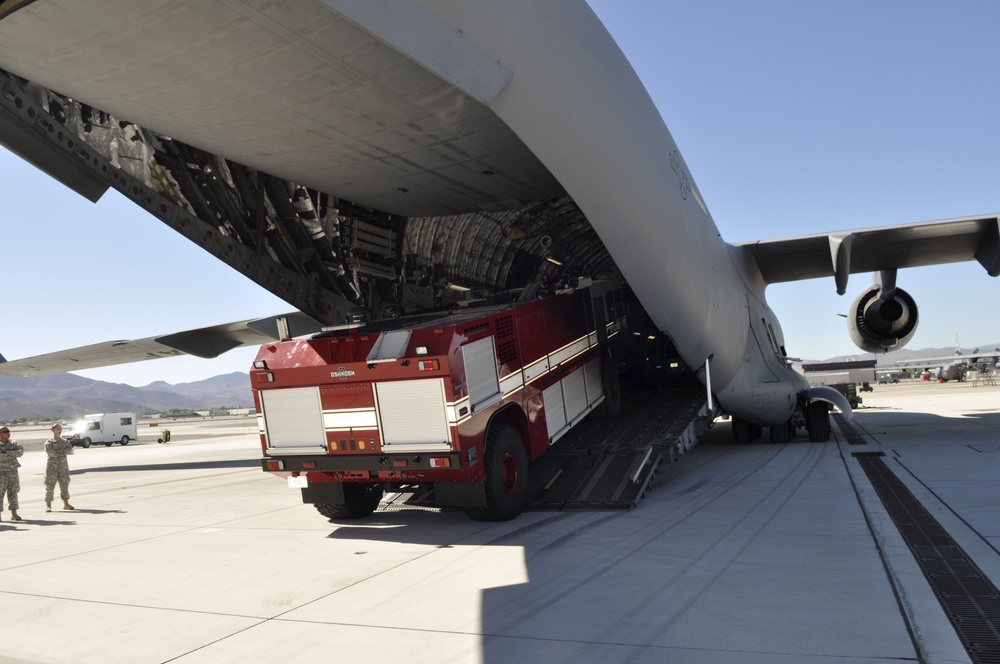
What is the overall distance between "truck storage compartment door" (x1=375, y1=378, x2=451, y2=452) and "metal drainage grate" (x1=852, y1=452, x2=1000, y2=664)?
4.34m

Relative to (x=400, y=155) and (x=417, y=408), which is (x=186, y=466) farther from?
(x=400, y=155)

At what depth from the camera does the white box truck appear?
3928 centimetres

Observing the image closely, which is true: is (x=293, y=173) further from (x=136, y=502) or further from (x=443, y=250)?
(x=136, y=502)

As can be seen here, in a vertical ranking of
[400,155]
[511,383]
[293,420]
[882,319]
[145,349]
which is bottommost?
[293,420]

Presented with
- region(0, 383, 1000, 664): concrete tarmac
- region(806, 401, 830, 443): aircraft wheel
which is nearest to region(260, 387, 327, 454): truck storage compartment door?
region(0, 383, 1000, 664): concrete tarmac

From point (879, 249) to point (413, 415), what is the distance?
462 inches

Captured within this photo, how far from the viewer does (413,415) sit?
24.5 ft

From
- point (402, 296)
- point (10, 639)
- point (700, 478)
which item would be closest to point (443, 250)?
point (402, 296)

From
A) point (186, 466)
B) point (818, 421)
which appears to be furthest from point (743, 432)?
point (186, 466)

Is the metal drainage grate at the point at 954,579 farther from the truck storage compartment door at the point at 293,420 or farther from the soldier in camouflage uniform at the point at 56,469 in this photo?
the soldier in camouflage uniform at the point at 56,469

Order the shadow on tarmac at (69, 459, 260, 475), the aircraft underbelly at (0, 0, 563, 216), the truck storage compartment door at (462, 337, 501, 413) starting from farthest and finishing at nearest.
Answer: the shadow on tarmac at (69, 459, 260, 475), the truck storage compartment door at (462, 337, 501, 413), the aircraft underbelly at (0, 0, 563, 216)

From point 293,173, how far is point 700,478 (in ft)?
24.1

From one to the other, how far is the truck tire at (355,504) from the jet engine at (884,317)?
12.1m

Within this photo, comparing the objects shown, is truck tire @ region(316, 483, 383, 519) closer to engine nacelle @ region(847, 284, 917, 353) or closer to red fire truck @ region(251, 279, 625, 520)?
red fire truck @ region(251, 279, 625, 520)
